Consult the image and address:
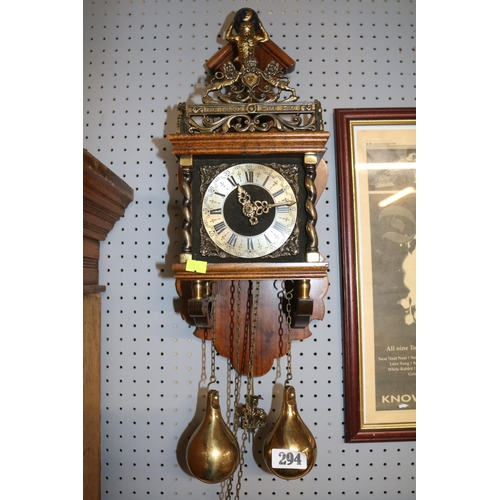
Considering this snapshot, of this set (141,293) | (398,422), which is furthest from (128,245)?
(398,422)

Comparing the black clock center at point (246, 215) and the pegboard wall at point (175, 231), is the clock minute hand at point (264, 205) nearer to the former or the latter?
the black clock center at point (246, 215)

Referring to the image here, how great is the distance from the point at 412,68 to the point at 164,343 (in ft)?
4.47

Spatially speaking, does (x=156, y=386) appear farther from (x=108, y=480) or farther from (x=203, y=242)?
(x=203, y=242)

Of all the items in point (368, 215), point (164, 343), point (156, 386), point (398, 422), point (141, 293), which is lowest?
point (398, 422)

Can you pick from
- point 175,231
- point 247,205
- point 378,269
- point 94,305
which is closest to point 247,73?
point 247,205

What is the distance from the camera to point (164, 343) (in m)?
1.46

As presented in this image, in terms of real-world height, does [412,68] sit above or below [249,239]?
above

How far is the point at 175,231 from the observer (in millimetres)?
1476

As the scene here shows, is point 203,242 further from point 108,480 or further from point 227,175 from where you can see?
Answer: point 108,480

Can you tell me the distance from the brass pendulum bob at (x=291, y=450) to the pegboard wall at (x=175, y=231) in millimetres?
195

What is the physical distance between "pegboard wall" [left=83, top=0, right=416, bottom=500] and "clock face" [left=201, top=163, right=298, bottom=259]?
1.08 ft

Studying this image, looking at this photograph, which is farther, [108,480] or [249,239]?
[108,480]

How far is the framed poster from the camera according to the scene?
143cm

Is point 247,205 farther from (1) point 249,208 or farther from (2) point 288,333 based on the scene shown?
(2) point 288,333
